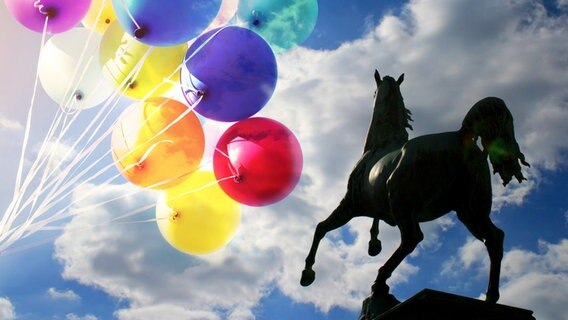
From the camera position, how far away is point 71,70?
575 cm

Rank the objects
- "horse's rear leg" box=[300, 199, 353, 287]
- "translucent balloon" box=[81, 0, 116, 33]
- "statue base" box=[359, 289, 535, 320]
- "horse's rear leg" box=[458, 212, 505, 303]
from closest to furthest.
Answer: "statue base" box=[359, 289, 535, 320], "horse's rear leg" box=[458, 212, 505, 303], "horse's rear leg" box=[300, 199, 353, 287], "translucent balloon" box=[81, 0, 116, 33]

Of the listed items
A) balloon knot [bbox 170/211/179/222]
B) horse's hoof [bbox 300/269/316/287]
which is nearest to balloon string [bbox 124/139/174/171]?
balloon knot [bbox 170/211/179/222]

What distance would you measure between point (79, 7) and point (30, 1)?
1.46 feet

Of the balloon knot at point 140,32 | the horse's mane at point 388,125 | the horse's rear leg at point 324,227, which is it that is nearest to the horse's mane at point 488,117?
the horse's mane at point 388,125

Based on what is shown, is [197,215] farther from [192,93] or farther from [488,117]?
[488,117]

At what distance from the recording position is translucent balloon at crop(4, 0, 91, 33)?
5188 mm

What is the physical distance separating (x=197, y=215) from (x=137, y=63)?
153 centimetres

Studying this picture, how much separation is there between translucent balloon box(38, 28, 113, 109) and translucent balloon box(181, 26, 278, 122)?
1.17 m

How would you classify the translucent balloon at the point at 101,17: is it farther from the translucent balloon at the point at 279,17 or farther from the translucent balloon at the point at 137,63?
the translucent balloon at the point at 279,17

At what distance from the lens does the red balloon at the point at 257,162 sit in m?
5.14

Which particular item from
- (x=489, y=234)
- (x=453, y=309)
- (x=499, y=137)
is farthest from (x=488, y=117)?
(x=453, y=309)

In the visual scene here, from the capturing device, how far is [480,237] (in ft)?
11.6

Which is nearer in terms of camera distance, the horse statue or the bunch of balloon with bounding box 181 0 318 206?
the horse statue

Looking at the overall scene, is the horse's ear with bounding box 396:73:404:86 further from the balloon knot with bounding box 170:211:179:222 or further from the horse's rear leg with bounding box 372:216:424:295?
the balloon knot with bounding box 170:211:179:222
